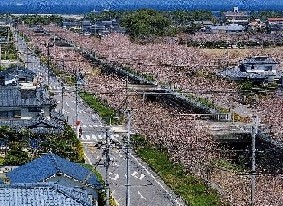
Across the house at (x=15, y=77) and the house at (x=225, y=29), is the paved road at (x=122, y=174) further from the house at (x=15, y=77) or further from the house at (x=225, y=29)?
the house at (x=225, y=29)

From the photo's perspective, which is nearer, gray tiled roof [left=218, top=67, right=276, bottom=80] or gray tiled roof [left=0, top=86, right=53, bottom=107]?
gray tiled roof [left=0, top=86, right=53, bottom=107]

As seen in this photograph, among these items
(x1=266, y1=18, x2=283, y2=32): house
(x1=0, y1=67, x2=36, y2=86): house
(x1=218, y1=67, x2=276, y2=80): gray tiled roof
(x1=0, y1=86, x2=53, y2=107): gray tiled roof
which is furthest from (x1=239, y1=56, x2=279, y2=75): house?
(x1=266, y1=18, x2=283, y2=32): house

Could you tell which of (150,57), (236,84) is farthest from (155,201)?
(150,57)

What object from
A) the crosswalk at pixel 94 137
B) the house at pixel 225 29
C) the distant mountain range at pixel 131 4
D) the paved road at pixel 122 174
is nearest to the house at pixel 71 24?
the distant mountain range at pixel 131 4

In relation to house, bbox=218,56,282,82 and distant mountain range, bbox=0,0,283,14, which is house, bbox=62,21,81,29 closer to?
distant mountain range, bbox=0,0,283,14

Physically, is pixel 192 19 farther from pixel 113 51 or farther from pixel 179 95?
pixel 179 95

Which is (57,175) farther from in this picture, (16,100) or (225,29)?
(225,29)
